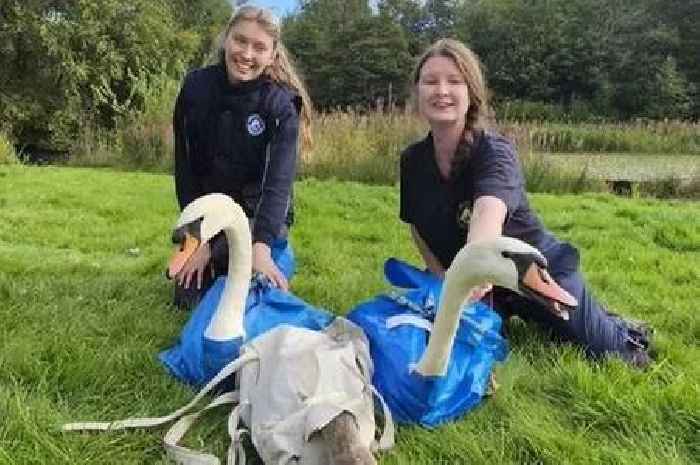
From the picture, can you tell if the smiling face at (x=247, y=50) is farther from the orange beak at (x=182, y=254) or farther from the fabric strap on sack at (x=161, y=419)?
the fabric strap on sack at (x=161, y=419)

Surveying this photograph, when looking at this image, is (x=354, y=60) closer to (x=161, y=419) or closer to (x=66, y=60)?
(x=66, y=60)

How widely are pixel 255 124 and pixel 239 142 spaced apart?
5.4 inches

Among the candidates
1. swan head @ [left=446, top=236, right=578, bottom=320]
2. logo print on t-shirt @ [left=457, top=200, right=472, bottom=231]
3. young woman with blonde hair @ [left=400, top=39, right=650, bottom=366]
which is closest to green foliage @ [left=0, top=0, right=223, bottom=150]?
young woman with blonde hair @ [left=400, top=39, right=650, bottom=366]

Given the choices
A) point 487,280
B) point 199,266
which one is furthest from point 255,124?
point 487,280

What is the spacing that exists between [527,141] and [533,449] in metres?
9.49

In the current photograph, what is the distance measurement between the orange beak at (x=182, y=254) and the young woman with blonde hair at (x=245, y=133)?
112 centimetres

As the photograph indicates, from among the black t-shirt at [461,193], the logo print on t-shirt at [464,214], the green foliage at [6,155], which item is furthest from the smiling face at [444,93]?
the green foliage at [6,155]

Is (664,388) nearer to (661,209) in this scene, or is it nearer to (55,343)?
(55,343)

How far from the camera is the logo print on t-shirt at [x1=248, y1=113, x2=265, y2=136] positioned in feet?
13.6

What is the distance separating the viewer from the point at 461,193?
11.7 feet

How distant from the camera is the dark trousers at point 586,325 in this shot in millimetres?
3498

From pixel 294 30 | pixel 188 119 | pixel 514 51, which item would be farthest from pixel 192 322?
pixel 294 30

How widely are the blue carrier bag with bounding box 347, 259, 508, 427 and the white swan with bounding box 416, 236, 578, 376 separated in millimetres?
90

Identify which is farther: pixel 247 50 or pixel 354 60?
pixel 354 60
